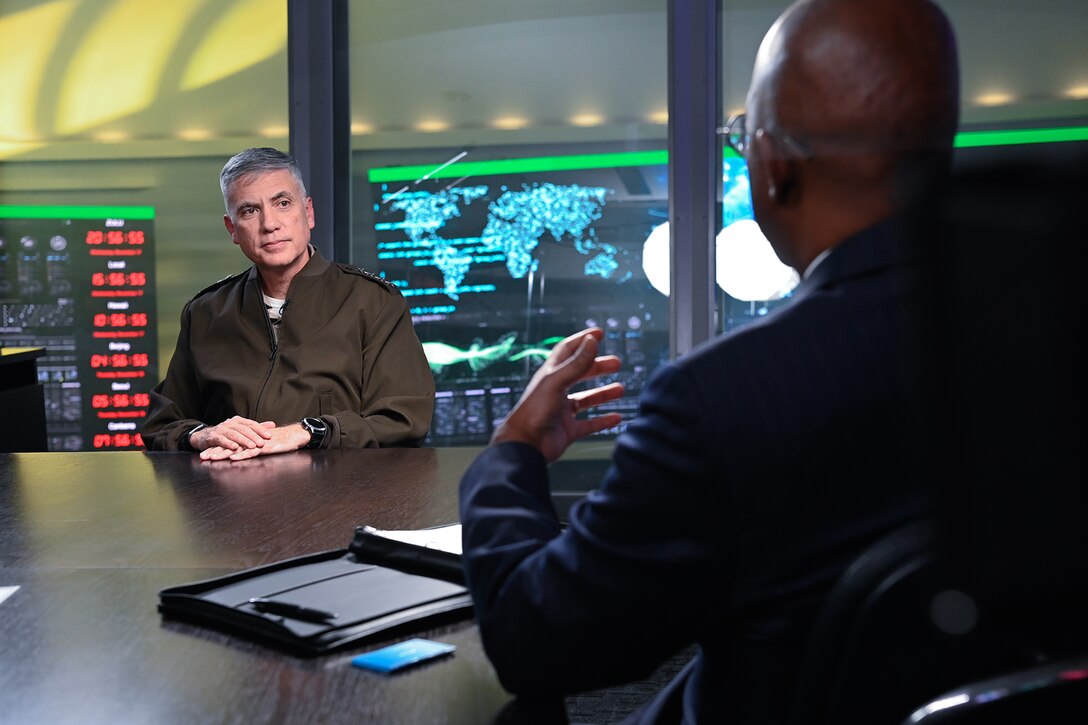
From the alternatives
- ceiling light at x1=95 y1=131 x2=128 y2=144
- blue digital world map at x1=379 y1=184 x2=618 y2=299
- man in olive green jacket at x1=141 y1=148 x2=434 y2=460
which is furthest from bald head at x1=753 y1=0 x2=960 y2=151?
ceiling light at x1=95 y1=131 x2=128 y2=144

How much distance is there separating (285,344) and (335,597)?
5.38 feet

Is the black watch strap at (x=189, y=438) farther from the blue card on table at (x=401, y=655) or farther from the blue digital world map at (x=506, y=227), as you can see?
the blue digital world map at (x=506, y=227)

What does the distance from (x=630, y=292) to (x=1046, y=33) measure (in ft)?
7.09

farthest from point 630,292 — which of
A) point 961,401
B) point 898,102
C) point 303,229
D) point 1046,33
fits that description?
point 961,401

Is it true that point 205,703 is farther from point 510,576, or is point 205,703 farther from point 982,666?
point 982,666

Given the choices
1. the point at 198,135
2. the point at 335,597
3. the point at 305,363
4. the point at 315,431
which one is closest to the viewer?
the point at 335,597

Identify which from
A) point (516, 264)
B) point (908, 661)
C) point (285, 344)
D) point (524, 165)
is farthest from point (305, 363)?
point (524, 165)

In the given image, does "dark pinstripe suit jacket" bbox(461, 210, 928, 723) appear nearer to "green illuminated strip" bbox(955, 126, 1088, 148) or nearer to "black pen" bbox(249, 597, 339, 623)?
"black pen" bbox(249, 597, 339, 623)

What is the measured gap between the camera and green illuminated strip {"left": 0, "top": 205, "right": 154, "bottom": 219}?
5480 mm

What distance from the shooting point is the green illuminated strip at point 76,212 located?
18.0 ft

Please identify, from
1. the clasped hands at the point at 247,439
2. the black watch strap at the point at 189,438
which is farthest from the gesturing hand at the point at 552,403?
the black watch strap at the point at 189,438

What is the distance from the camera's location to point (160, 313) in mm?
5512

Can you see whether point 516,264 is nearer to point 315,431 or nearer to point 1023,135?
point 1023,135

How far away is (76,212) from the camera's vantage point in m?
5.50
